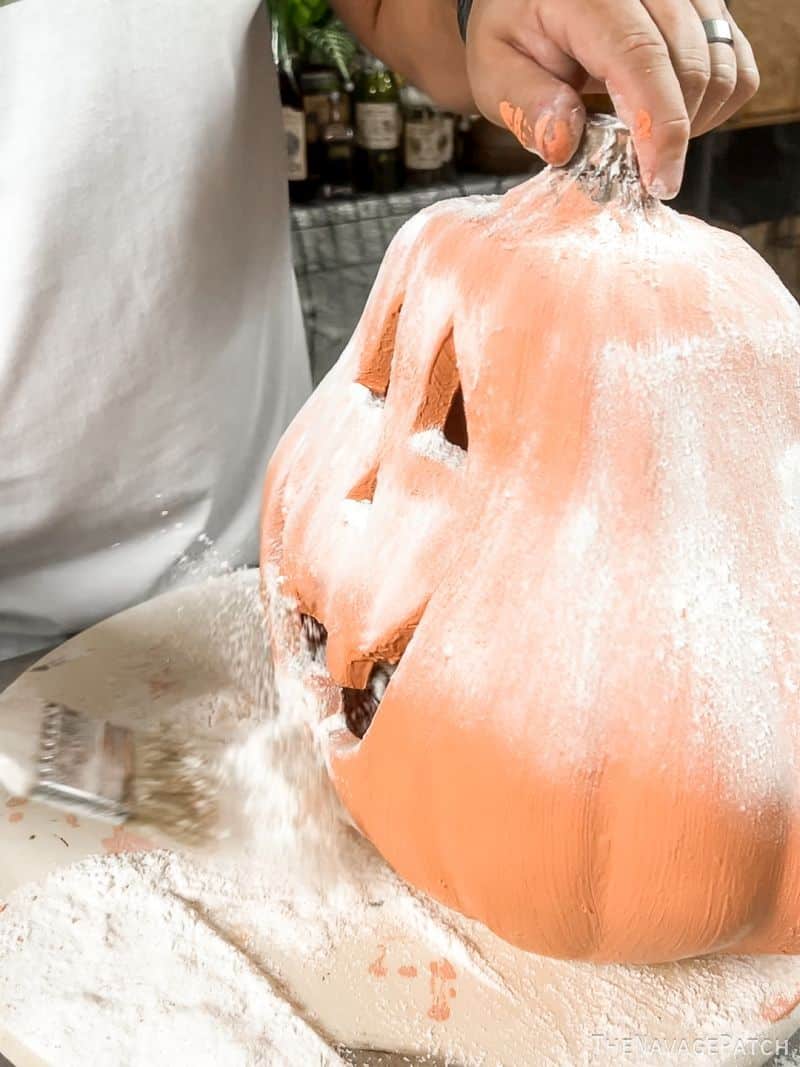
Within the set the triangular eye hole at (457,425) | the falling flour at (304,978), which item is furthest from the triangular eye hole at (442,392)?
the falling flour at (304,978)

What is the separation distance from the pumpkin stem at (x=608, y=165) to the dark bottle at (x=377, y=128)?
127cm

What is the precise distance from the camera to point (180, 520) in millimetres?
1000

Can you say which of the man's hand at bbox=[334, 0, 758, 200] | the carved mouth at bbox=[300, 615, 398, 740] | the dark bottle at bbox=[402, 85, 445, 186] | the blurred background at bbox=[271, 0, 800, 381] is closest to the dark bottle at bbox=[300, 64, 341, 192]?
the blurred background at bbox=[271, 0, 800, 381]

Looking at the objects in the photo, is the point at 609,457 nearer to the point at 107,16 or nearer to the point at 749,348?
the point at 749,348

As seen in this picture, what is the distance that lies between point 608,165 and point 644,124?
51 mm

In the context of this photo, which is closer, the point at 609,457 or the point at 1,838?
the point at 609,457

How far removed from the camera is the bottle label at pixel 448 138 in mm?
1709

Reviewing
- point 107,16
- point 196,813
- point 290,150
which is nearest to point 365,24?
point 107,16

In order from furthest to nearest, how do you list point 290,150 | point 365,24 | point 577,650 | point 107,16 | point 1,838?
point 290,150, point 365,24, point 107,16, point 1,838, point 577,650

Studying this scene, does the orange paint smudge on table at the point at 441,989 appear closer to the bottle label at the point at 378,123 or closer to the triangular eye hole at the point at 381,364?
the triangular eye hole at the point at 381,364

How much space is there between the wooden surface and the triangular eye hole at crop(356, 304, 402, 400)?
775 mm

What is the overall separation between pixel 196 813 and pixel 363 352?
309 millimetres

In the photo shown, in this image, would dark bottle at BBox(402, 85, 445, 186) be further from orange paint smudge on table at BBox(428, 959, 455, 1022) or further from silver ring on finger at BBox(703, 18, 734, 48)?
orange paint smudge on table at BBox(428, 959, 455, 1022)

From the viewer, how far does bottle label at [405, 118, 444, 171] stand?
66.7 inches
